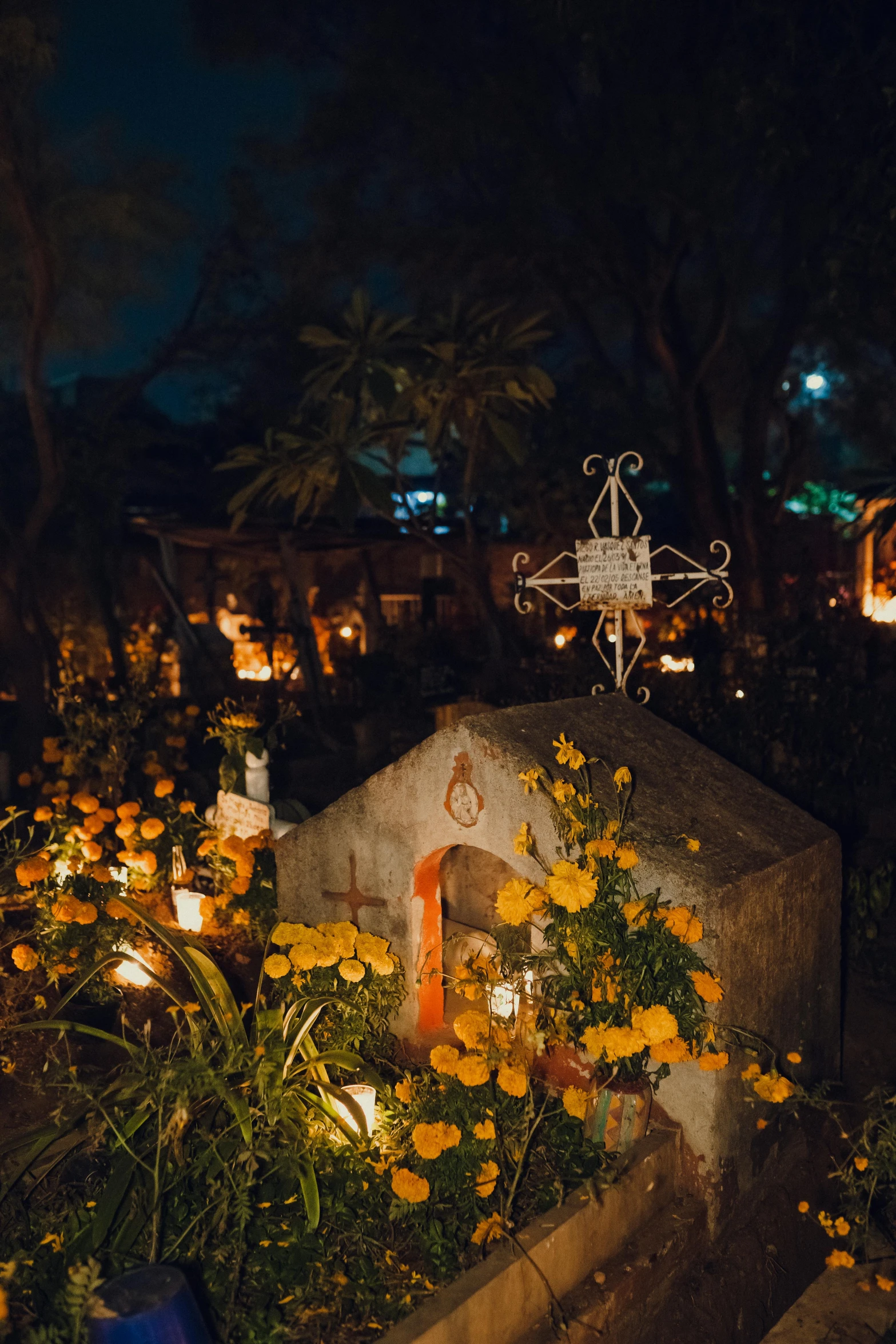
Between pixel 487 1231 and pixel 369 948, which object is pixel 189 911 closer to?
pixel 369 948

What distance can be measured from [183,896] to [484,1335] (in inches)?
139

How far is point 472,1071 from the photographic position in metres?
3.27

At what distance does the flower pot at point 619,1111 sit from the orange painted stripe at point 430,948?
36.8 inches

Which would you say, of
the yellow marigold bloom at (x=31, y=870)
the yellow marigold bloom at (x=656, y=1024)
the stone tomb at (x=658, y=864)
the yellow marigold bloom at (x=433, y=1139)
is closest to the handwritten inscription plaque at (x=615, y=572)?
the stone tomb at (x=658, y=864)

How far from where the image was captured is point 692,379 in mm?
13508

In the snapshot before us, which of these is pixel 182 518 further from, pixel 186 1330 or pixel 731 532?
pixel 186 1330

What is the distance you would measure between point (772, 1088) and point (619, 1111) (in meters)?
0.55

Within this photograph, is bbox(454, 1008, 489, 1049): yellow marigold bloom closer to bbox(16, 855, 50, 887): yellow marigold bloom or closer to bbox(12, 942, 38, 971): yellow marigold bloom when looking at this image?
bbox(12, 942, 38, 971): yellow marigold bloom

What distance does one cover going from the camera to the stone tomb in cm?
361

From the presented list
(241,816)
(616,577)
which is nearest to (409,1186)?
(616,577)

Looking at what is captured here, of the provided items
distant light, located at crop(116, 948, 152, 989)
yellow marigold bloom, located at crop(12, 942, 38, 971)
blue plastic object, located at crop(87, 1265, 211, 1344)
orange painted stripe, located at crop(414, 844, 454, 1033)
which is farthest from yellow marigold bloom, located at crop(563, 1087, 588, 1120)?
distant light, located at crop(116, 948, 152, 989)

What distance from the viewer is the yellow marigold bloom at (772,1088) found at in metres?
3.31

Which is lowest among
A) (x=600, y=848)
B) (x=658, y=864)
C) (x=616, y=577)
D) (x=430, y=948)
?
(x=430, y=948)

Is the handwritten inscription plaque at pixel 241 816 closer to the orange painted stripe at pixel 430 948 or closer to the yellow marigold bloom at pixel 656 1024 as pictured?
the orange painted stripe at pixel 430 948
